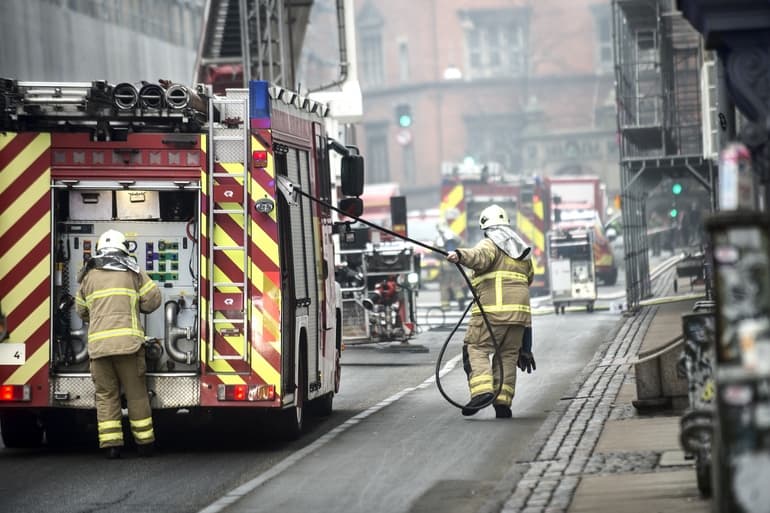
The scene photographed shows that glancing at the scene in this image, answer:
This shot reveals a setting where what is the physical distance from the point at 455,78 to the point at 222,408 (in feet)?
265

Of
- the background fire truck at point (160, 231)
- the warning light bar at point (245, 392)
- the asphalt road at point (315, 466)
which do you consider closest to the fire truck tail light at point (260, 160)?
the background fire truck at point (160, 231)

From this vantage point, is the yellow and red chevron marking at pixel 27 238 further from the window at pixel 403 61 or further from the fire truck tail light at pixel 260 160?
the window at pixel 403 61

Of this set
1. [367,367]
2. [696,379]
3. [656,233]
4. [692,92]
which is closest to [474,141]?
[656,233]

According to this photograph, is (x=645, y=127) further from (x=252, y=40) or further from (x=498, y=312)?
(x=498, y=312)

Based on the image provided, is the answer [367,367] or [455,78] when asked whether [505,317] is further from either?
[455,78]

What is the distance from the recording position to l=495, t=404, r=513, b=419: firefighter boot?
1543 cm

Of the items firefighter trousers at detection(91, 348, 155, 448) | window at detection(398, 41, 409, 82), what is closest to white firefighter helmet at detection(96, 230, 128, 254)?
firefighter trousers at detection(91, 348, 155, 448)

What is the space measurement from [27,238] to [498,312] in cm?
413

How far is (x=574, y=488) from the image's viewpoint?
419 inches

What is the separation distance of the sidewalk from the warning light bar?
1988 mm

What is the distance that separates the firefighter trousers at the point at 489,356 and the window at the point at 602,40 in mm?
76631

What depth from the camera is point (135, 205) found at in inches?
538

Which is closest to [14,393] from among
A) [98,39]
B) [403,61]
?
[98,39]

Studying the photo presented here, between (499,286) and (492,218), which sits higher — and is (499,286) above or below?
below
